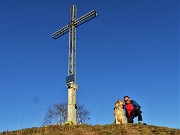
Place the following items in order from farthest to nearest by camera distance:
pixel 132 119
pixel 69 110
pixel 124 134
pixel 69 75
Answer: pixel 69 75
pixel 69 110
pixel 132 119
pixel 124 134

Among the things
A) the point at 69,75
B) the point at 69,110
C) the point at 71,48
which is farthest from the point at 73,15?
the point at 69,110

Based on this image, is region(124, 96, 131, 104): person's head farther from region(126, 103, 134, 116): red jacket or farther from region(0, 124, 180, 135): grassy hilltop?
region(0, 124, 180, 135): grassy hilltop

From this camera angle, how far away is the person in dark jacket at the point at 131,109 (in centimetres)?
1485

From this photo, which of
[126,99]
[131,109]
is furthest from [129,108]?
[126,99]

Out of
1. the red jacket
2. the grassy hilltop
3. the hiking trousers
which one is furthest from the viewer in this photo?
the red jacket

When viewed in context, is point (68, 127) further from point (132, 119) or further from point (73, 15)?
point (73, 15)

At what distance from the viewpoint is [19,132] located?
13.2 m

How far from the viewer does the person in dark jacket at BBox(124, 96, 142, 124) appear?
1485cm

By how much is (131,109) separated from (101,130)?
108 inches

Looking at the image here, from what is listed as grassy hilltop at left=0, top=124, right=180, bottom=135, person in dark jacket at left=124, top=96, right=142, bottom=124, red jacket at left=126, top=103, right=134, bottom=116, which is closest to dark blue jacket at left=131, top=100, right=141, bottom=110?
person in dark jacket at left=124, top=96, right=142, bottom=124

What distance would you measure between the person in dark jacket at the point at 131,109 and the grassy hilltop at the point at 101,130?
1589 millimetres

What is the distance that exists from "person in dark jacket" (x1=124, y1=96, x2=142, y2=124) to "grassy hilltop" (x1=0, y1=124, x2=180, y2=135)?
1.59m

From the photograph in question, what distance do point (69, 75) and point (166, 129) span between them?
8277mm

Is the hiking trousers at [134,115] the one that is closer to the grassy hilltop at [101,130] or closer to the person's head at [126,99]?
the person's head at [126,99]
